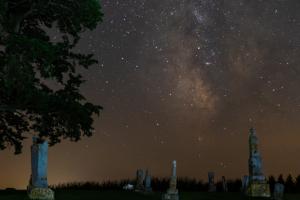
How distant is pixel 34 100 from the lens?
22.8 meters

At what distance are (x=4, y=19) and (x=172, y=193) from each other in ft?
38.8

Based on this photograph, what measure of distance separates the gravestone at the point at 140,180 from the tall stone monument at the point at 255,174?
630cm

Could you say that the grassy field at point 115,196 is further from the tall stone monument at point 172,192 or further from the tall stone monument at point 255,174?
the tall stone monument at point 172,192

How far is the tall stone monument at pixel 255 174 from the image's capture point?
3064cm

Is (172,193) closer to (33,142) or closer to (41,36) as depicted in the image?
(33,142)

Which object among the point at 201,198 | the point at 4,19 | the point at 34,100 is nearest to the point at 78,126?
the point at 34,100

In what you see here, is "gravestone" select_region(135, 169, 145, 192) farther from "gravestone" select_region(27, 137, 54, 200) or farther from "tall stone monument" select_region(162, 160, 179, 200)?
"gravestone" select_region(27, 137, 54, 200)

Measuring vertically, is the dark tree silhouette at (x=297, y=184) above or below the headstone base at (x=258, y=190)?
above

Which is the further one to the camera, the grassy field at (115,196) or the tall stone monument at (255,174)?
the tall stone monument at (255,174)

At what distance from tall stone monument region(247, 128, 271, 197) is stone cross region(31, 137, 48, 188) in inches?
489

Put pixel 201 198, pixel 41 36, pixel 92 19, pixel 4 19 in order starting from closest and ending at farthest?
pixel 4 19 → pixel 92 19 → pixel 41 36 → pixel 201 198

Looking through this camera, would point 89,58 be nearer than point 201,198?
Yes

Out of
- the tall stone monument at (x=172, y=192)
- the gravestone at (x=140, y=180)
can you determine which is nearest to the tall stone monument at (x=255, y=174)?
the tall stone monument at (x=172, y=192)

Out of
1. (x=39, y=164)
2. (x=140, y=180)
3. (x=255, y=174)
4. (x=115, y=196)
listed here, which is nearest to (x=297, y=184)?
(x=255, y=174)
